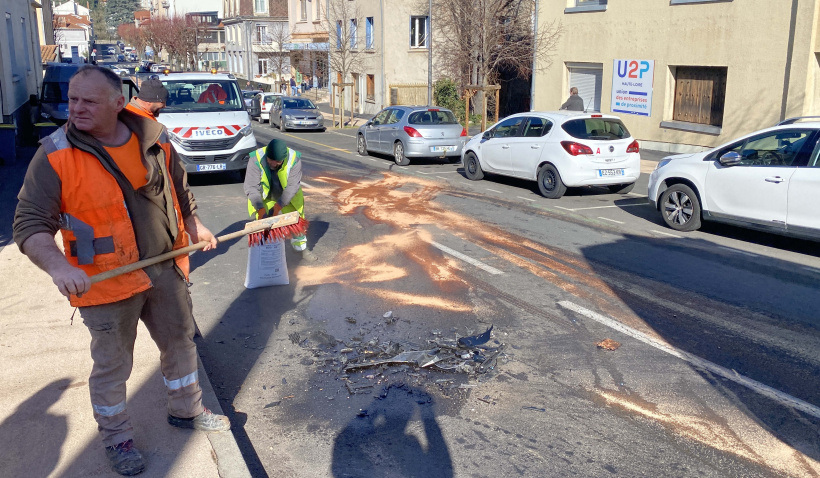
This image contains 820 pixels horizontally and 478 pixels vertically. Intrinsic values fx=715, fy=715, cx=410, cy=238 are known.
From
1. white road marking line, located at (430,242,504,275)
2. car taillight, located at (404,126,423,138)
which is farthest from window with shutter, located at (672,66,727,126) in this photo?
white road marking line, located at (430,242,504,275)

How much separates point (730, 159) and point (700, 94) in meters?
11.1

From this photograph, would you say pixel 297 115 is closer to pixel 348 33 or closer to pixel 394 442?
pixel 348 33

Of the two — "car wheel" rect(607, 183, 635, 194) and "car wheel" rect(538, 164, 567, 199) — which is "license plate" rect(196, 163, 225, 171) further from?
"car wheel" rect(607, 183, 635, 194)

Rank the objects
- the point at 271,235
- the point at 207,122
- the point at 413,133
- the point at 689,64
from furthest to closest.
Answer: the point at 689,64 < the point at 413,133 < the point at 207,122 < the point at 271,235

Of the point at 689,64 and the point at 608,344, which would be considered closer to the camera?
the point at 608,344

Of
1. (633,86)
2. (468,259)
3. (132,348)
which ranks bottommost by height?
(468,259)

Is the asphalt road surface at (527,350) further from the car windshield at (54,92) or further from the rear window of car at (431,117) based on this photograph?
the car windshield at (54,92)

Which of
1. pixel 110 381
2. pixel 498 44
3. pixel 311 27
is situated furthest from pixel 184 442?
pixel 311 27

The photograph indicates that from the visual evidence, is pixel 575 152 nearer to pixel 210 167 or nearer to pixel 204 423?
pixel 210 167

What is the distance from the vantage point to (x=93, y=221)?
3.65 meters

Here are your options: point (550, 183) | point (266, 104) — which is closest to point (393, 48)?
point (266, 104)

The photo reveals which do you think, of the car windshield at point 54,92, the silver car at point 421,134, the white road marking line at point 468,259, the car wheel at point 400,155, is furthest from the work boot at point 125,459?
the car windshield at point 54,92

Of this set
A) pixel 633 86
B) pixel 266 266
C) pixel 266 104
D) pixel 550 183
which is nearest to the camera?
pixel 266 266

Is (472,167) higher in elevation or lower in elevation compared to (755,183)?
lower
